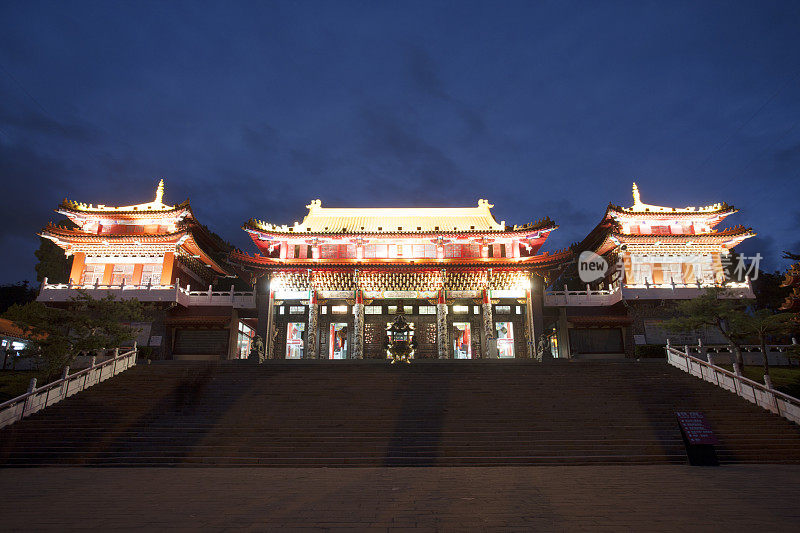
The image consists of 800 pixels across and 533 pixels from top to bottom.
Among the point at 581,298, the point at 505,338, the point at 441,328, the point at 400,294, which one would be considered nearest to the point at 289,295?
the point at 400,294

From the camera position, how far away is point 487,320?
26.6 meters

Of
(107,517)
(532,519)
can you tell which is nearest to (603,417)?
(532,519)

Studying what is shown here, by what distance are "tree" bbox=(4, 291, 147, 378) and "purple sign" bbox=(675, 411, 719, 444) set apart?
20361 mm

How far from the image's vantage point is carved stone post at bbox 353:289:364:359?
26102mm

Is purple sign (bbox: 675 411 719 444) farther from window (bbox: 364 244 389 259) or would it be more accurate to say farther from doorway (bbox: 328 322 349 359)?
doorway (bbox: 328 322 349 359)

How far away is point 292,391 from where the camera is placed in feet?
51.7

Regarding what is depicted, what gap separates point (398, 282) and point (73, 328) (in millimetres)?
16309

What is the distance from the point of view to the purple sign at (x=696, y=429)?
10453 mm

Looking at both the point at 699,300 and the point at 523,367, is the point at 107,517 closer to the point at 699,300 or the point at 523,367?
the point at 523,367

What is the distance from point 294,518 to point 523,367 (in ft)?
46.7

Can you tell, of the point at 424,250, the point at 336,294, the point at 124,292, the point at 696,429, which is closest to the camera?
the point at 696,429

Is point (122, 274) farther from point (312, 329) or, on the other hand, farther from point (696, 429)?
point (696, 429)

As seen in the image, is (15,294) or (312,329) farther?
(15,294)

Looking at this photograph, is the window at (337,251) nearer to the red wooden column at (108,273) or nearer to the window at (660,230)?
the red wooden column at (108,273)
